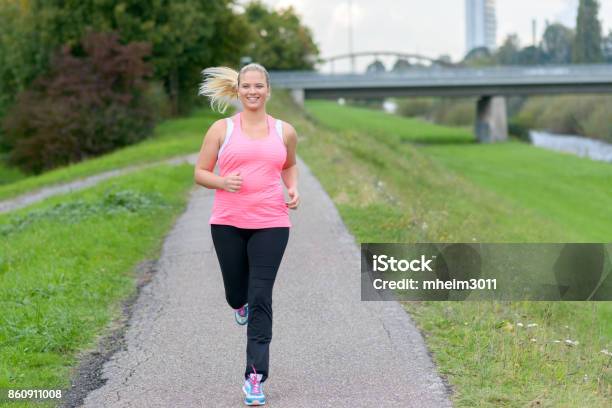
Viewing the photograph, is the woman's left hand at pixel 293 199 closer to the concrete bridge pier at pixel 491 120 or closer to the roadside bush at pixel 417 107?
the concrete bridge pier at pixel 491 120

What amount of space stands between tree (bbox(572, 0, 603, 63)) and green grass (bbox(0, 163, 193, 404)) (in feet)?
150

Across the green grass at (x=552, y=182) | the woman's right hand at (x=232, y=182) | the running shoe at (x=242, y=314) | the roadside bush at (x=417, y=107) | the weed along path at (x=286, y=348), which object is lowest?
the roadside bush at (x=417, y=107)

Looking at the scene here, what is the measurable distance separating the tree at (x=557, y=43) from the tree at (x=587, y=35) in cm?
142

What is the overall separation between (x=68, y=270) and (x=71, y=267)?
0.21 metres

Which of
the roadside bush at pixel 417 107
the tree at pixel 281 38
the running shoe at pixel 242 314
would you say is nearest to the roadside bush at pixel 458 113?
the roadside bush at pixel 417 107

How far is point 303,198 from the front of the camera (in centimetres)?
1656

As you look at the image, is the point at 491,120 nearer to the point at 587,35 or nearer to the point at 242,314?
the point at 587,35

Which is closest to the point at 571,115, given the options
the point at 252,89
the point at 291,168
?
the point at 291,168

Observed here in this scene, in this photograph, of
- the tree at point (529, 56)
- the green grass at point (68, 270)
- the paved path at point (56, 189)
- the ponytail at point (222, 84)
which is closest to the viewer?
the ponytail at point (222, 84)

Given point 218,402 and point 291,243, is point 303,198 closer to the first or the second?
point 291,243

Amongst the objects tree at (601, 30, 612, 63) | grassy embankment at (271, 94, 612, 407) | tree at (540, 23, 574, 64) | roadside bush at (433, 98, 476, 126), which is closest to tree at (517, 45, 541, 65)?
tree at (540, 23, 574, 64)

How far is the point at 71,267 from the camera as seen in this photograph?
10.8m

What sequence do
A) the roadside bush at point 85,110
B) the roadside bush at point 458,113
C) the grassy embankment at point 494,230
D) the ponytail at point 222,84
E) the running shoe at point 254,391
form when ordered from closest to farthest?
the running shoe at point 254,391 < the ponytail at point 222,84 < the grassy embankment at point 494,230 < the roadside bush at point 85,110 < the roadside bush at point 458,113

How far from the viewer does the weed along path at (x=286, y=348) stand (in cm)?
621
